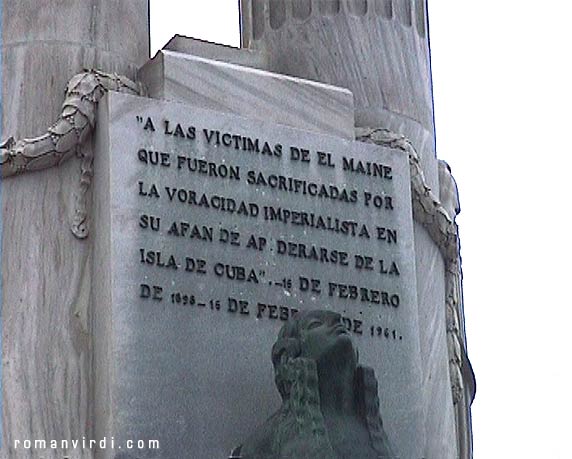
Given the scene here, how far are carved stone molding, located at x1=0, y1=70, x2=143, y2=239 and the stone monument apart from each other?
0.01 m

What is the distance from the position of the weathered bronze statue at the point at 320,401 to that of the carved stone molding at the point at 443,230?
7.73 feet

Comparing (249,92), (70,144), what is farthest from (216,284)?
(249,92)

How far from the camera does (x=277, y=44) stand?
17234 millimetres

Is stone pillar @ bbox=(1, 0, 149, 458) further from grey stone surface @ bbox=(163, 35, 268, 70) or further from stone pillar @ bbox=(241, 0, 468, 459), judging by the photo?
stone pillar @ bbox=(241, 0, 468, 459)

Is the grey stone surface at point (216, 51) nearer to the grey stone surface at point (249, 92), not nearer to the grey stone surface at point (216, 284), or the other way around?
the grey stone surface at point (249, 92)

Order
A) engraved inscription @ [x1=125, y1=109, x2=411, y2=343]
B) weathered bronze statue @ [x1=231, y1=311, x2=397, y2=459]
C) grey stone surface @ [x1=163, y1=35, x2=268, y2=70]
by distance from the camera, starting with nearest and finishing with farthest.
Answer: weathered bronze statue @ [x1=231, y1=311, x2=397, y2=459], engraved inscription @ [x1=125, y1=109, x2=411, y2=343], grey stone surface @ [x1=163, y1=35, x2=268, y2=70]

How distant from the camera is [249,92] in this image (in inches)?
633

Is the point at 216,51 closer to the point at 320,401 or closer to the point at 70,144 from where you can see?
the point at 70,144

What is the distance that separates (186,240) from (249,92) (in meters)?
1.46

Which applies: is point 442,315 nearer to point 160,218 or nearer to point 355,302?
point 355,302

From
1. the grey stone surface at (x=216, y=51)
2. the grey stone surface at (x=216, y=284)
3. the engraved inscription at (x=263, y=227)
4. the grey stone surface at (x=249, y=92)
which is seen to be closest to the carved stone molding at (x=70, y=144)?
the grey stone surface at (x=216, y=284)

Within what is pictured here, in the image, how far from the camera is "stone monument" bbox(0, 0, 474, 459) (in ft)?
48.5

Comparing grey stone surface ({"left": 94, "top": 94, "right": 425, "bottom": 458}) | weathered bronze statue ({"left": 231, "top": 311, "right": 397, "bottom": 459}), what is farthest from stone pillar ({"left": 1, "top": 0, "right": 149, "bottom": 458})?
weathered bronze statue ({"left": 231, "top": 311, "right": 397, "bottom": 459})

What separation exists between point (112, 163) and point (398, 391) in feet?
8.81
